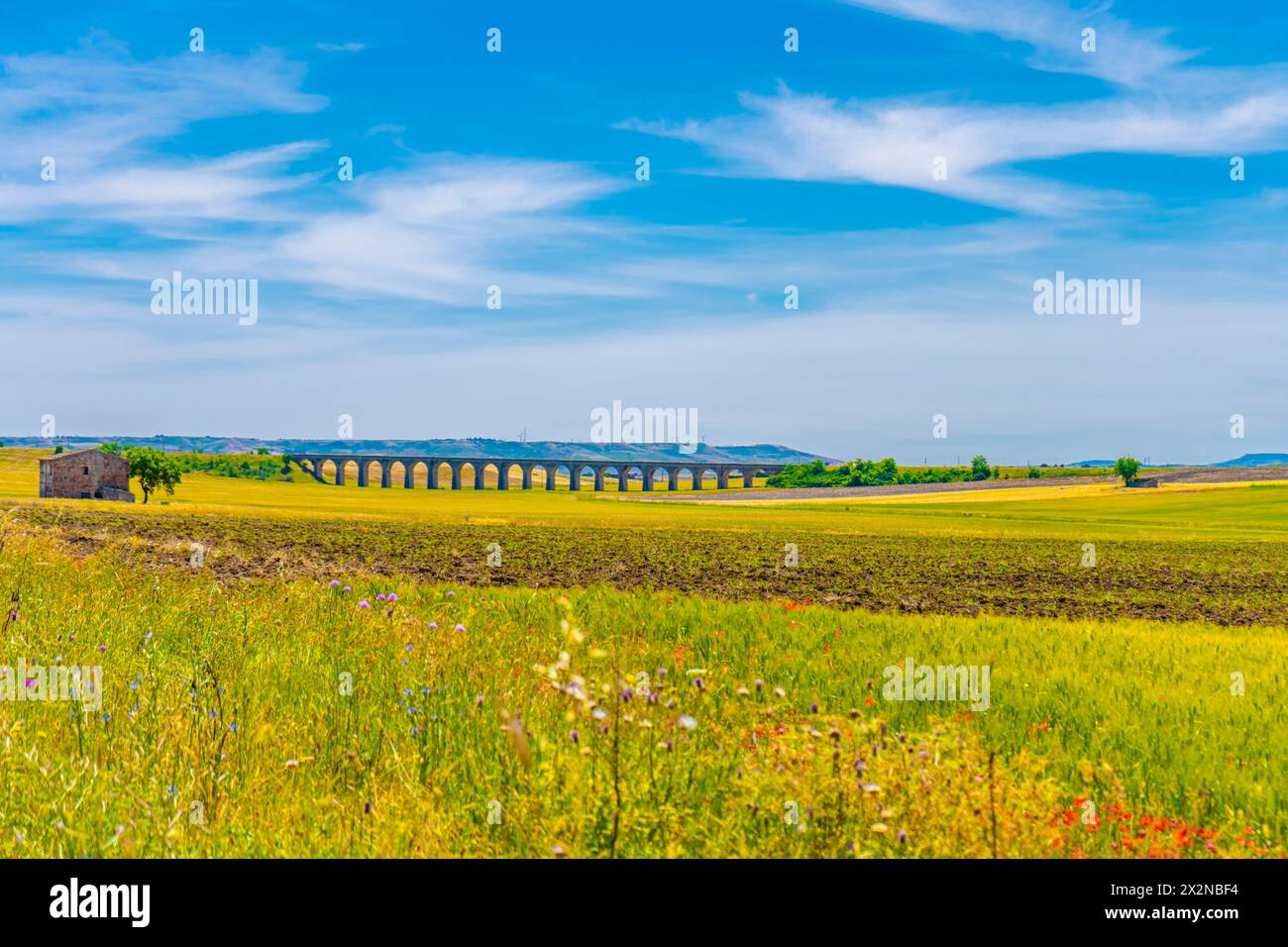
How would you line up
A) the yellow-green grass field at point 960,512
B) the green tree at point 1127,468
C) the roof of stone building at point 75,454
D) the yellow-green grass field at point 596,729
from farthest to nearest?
1. the green tree at point 1127,468
2. the roof of stone building at point 75,454
3. the yellow-green grass field at point 960,512
4. the yellow-green grass field at point 596,729

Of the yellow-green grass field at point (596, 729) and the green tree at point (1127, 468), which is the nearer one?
the yellow-green grass field at point (596, 729)

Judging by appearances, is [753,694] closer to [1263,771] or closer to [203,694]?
[1263,771]

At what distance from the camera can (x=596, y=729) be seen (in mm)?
5289

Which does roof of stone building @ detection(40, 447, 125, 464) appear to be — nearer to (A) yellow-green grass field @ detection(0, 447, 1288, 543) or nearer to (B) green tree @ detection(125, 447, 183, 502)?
(B) green tree @ detection(125, 447, 183, 502)

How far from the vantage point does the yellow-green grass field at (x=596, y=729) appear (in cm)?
484

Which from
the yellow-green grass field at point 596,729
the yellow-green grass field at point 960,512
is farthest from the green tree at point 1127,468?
the yellow-green grass field at point 596,729

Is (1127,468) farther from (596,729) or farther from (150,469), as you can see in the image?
(596,729)

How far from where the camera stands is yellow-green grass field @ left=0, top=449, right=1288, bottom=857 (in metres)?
4.84

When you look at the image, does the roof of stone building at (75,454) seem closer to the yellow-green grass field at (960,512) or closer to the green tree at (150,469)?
the green tree at (150,469)

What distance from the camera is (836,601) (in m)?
20.4

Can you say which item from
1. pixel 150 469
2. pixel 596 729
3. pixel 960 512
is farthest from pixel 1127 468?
pixel 596 729

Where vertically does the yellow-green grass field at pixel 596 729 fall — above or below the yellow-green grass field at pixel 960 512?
above
